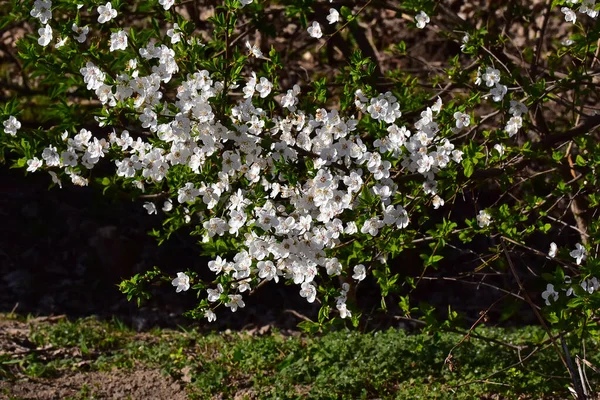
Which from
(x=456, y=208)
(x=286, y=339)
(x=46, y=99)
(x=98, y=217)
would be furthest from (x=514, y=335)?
(x=46, y=99)

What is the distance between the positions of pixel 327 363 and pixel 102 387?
1.21 m

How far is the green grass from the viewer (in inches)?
171

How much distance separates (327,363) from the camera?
4.70m

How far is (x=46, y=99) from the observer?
732 cm

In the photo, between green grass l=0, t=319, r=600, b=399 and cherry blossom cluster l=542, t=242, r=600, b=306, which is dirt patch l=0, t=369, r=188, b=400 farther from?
cherry blossom cluster l=542, t=242, r=600, b=306

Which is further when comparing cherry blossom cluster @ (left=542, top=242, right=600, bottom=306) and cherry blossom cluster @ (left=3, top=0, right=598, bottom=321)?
cherry blossom cluster @ (left=542, top=242, right=600, bottom=306)

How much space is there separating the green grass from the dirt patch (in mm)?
78

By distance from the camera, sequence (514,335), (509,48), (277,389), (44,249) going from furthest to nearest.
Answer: (44,249) → (509,48) → (514,335) → (277,389)

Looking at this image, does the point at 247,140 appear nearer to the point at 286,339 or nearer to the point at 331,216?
the point at 331,216

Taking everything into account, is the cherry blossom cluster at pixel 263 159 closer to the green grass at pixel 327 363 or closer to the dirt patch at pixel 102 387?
the green grass at pixel 327 363

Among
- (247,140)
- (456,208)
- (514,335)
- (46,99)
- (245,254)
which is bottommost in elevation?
(514,335)

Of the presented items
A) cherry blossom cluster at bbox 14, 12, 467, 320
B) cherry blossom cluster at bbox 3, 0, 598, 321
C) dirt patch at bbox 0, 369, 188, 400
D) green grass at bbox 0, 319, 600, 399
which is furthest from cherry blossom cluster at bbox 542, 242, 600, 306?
dirt patch at bbox 0, 369, 188, 400

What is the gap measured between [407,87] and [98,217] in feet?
11.5

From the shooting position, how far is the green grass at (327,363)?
14.2 ft
